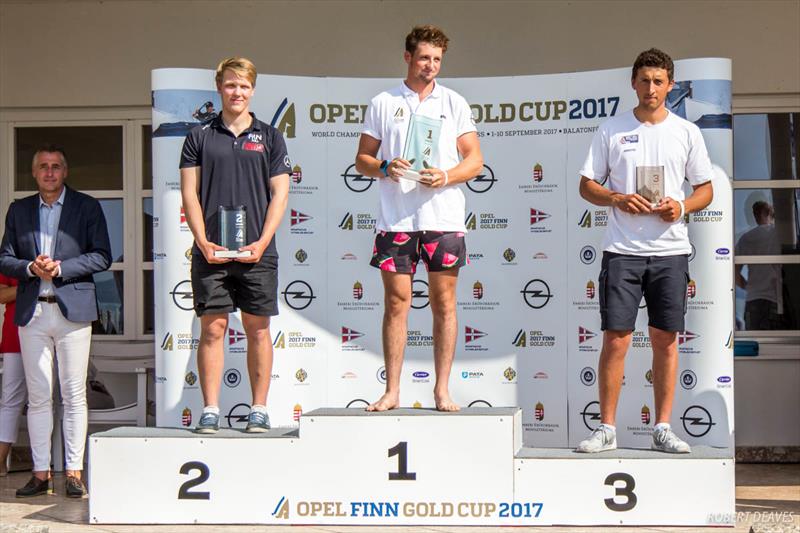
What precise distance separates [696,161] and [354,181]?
7.01 feet

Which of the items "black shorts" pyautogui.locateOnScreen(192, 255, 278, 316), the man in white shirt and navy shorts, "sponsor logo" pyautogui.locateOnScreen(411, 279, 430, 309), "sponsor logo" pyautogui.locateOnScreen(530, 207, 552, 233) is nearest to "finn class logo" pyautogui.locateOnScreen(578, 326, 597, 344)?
"sponsor logo" pyautogui.locateOnScreen(530, 207, 552, 233)

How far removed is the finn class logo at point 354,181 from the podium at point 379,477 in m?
1.94

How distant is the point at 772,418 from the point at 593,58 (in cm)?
257

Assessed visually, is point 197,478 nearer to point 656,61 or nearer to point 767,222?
point 656,61

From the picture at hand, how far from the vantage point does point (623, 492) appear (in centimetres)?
400

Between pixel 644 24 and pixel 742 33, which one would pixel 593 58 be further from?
pixel 742 33

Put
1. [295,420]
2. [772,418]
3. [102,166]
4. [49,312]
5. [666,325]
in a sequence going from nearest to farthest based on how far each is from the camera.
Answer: [666,325] < [49,312] < [295,420] < [772,418] < [102,166]

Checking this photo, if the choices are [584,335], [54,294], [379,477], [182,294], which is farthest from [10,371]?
[584,335]

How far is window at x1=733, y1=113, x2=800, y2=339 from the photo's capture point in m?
6.64

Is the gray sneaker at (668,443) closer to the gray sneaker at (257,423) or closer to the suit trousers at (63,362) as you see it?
the gray sneaker at (257,423)

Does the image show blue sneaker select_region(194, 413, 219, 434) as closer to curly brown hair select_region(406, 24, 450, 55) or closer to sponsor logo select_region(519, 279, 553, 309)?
curly brown hair select_region(406, 24, 450, 55)

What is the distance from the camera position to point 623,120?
435 centimetres

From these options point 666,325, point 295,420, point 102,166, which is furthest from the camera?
point 102,166

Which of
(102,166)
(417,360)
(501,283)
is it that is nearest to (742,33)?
(501,283)
